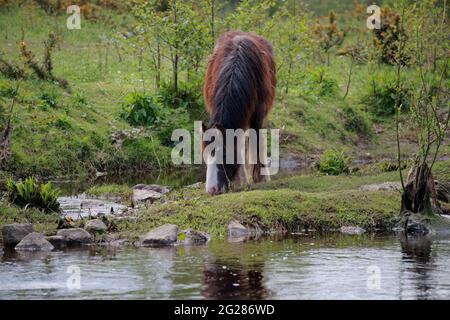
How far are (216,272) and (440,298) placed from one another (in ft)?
7.78

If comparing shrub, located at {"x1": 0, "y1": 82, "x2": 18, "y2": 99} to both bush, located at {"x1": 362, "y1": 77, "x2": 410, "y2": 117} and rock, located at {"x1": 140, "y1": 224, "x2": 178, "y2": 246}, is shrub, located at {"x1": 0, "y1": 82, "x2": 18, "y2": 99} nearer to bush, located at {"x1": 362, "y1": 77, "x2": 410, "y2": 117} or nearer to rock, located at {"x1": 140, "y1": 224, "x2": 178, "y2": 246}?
rock, located at {"x1": 140, "y1": 224, "x2": 178, "y2": 246}

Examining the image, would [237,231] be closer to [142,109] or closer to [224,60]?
[224,60]

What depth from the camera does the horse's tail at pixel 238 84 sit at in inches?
484

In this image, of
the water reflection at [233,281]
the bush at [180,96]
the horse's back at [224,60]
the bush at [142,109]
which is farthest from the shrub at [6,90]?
the water reflection at [233,281]

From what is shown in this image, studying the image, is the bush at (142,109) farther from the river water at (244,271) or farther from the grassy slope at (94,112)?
the river water at (244,271)

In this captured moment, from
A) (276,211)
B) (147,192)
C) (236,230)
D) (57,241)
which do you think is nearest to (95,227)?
(57,241)

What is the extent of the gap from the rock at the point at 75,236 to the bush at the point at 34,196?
1485 mm

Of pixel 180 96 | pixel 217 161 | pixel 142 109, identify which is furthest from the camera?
pixel 180 96

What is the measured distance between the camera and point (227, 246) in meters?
10.3

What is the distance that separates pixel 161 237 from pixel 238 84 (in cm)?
317

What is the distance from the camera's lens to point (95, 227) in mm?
10664

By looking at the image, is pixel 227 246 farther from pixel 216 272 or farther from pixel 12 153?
pixel 12 153
